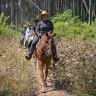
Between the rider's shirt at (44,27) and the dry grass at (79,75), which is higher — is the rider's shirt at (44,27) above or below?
above

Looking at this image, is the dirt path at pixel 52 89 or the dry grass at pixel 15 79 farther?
the dirt path at pixel 52 89

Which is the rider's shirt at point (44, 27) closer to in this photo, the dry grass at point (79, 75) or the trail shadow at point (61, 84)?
the dry grass at point (79, 75)

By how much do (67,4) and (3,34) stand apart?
34.7 m

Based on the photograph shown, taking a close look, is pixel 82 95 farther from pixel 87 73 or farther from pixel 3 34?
pixel 3 34

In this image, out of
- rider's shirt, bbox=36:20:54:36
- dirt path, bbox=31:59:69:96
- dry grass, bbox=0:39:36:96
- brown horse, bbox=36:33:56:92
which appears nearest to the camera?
dry grass, bbox=0:39:36:96

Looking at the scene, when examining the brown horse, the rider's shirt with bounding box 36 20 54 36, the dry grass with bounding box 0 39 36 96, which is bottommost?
the dry grass with bounding box 0 39 36 96

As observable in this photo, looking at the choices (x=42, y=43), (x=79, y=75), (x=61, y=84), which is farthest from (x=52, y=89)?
(x=42, y=43)

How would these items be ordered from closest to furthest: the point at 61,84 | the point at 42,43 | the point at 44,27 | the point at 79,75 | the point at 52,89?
1. the point at 79,75
2. the point at 52,89
3. the point at 42,43
4. the point at 61,84
5. the point at 44,27

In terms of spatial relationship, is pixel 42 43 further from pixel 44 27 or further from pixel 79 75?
pixel 79 75

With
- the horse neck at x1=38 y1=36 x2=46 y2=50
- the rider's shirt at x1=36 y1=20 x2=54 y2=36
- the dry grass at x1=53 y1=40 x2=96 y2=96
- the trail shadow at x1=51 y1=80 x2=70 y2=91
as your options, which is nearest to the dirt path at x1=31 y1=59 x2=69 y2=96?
the trail shadow at x1=51 y1=80 x2=70 y2=91

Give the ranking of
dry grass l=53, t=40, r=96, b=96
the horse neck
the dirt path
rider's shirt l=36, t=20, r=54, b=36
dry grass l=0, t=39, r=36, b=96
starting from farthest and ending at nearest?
1. rider's shirt l=36, t=20, r=54, b=36
2. the horse neck
3. the dirt path
4. dry grass l=0, t=39, r=36, b=96
5. dry grass l=53, t=40, r=96, b=96

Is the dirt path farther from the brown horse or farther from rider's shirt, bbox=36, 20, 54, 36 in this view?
rider's shirt, bbox=36, 20, 54, 36

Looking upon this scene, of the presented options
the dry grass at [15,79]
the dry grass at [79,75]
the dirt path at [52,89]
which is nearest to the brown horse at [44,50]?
the dirt path at [52,89]

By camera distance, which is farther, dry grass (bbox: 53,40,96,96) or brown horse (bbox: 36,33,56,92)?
brown horse (bbox: 36,33,56,92)
